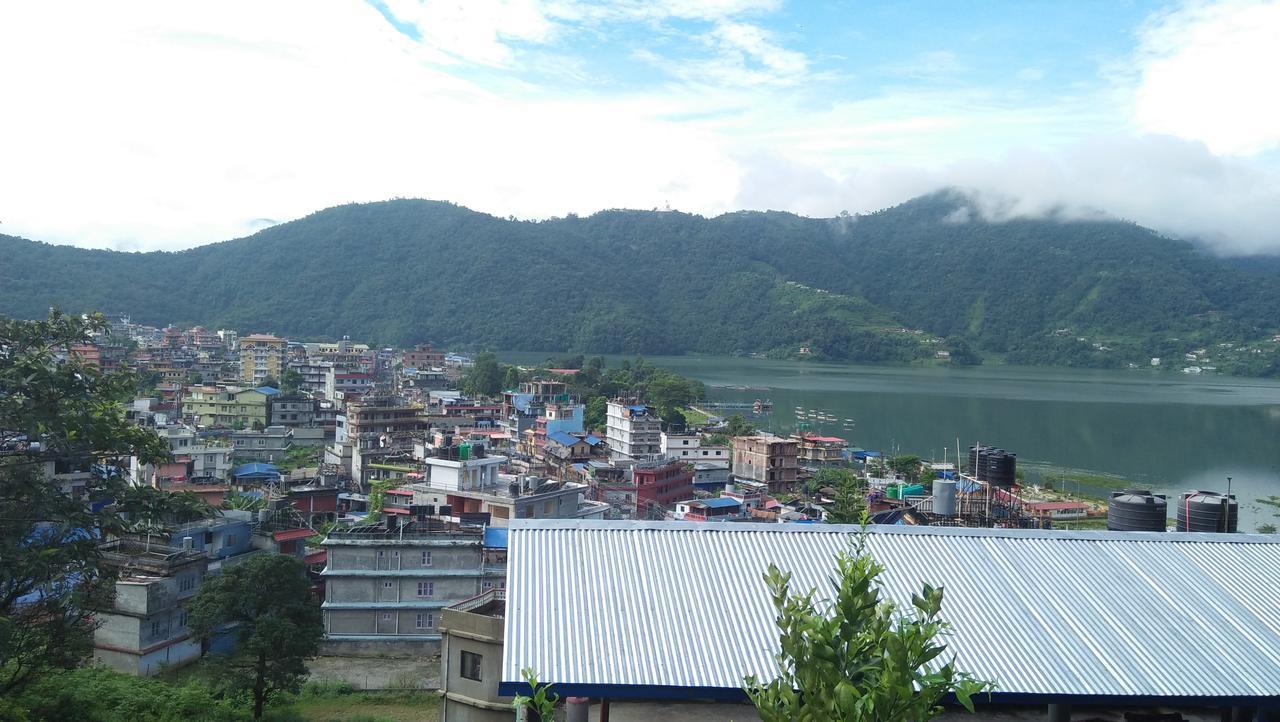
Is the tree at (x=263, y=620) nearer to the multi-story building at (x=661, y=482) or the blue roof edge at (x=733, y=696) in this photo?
the blue roof edge at (x=733, y=696)

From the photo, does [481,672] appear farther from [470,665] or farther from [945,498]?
[945,498]

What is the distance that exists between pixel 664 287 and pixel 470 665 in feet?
321

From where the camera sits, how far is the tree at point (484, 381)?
124ft

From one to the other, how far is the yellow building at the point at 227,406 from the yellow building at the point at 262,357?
12.5 m

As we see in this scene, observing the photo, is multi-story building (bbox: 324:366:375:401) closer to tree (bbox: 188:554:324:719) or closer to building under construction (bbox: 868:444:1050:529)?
tree (bbox: 188:554:324:719)

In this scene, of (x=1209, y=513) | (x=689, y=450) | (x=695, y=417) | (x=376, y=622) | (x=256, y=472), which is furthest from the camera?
(x=695, y=417)

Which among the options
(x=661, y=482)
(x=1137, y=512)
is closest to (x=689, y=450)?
(x=661, y=482)

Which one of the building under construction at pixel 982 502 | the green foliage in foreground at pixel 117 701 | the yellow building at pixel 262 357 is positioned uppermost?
the yellow building at pixel 262 357

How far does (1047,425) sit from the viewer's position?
3469 centimetres

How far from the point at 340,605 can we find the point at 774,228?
119 meters

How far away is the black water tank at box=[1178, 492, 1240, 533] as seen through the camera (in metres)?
6.13

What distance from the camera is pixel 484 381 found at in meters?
37.9

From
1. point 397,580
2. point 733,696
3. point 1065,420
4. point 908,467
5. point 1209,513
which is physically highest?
point 1209,513

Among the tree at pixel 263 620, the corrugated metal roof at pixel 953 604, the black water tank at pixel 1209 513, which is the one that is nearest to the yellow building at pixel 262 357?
the tree at pixel 263 620
